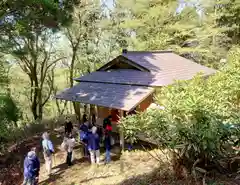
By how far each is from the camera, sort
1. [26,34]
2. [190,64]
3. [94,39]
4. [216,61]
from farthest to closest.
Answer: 1. [94,39]
2. [216,61]
3. [190,64]
4. [26,34]

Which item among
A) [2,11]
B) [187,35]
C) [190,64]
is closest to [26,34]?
[2,11]

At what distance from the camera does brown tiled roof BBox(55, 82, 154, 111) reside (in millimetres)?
11039

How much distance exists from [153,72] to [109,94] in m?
2.71

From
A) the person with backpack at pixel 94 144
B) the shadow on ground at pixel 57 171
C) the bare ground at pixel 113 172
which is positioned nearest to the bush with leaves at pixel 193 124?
the bare ground at pixel 113 172

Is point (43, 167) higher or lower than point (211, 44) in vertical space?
lower

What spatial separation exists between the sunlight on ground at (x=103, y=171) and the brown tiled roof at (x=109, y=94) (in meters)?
2.06

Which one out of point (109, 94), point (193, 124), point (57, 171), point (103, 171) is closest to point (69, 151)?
point (57, 171)

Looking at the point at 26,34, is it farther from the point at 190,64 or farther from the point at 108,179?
the point at 190,64

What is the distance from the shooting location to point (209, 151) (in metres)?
6.55

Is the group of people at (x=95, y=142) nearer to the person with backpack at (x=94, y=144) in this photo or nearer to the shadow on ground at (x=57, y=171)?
the person with backpack at (x=94, y=144)

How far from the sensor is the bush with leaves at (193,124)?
6.23 meters

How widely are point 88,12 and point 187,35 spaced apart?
9260 mm

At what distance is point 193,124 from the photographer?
6.41 m

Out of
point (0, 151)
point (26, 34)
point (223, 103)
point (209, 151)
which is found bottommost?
point (0, 151)
